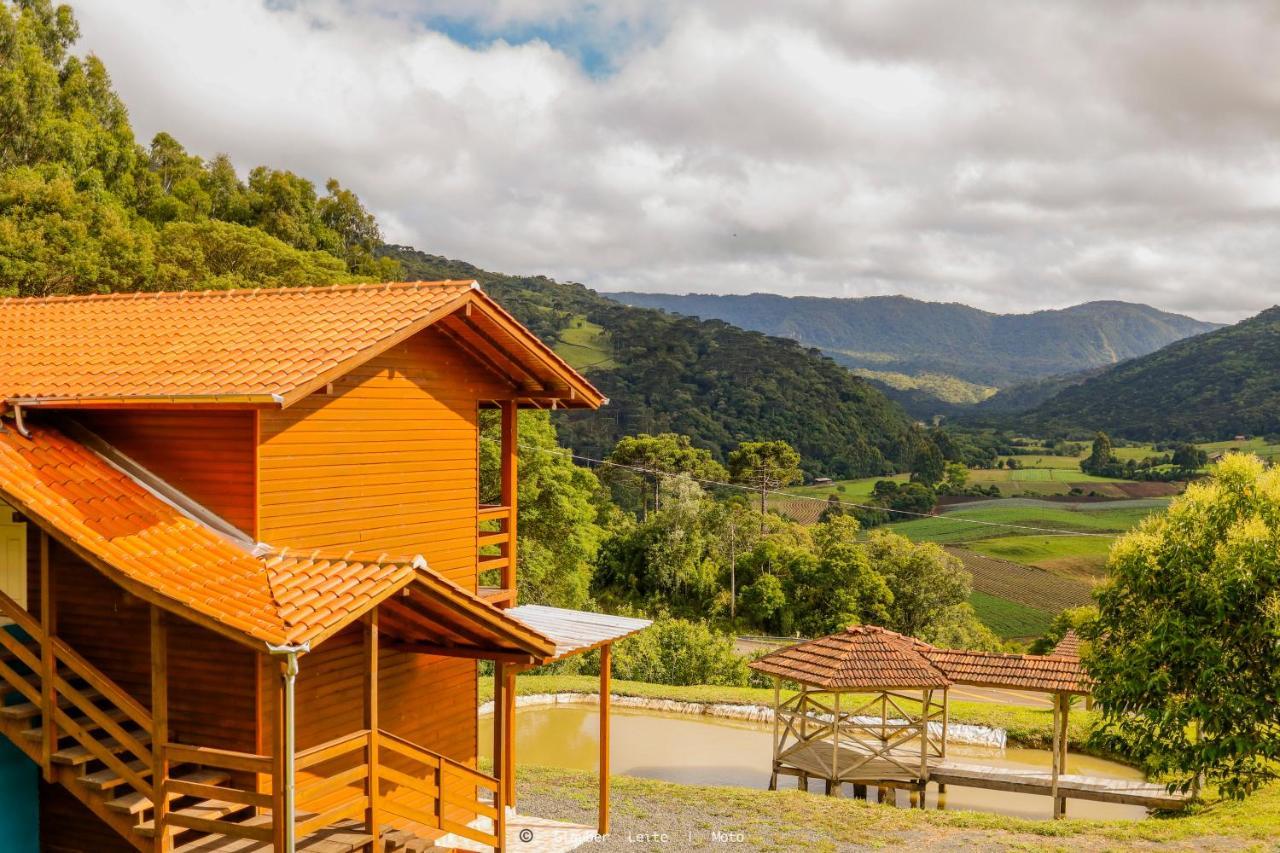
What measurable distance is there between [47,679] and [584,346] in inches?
4376

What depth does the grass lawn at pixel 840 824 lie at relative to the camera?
1204 centimetres

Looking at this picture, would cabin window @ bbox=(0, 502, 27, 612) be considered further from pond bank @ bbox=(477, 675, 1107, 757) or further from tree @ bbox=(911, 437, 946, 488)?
tree @ bbox=(911, 437, 946, 488)

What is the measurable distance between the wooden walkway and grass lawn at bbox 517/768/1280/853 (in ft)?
3.26

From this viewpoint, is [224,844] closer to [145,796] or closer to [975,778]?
[145,796]

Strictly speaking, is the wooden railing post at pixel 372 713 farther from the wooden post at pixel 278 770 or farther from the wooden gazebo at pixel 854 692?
the wooden gazebo at pixel 854 692

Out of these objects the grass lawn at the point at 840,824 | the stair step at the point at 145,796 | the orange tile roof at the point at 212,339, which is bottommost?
the grass lawn at the point at 840,824

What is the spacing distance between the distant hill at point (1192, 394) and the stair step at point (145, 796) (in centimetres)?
11540

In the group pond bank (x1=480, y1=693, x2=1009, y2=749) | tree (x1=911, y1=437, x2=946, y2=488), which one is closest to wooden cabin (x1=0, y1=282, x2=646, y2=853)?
pond bank (x1=480, y1=693, x2=1009, y2=749)

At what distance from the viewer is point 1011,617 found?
54.2 m

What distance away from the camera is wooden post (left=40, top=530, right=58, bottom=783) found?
319 inches

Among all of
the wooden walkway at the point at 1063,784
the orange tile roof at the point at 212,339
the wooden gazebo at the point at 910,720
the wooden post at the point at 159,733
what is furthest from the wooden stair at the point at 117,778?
the wooden walkway at the point at 1063,784

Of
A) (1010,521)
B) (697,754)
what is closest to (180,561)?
(697,754)

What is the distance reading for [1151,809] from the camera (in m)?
15.9

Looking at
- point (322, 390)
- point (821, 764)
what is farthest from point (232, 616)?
point (821, 764)
